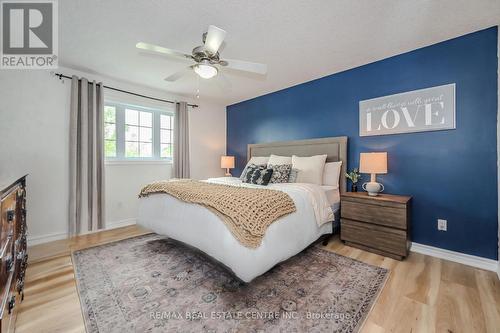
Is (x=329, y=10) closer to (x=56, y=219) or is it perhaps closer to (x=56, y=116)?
(x=56, y=116)

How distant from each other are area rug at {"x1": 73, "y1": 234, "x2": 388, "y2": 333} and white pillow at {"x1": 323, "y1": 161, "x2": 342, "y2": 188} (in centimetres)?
101

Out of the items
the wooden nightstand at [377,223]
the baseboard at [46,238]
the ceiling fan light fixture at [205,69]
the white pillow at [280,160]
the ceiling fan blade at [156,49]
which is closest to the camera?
the ceiling fan blade at [156,49]

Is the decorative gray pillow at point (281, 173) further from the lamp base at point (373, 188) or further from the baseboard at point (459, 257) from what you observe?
the baseboard at point (459, 257)

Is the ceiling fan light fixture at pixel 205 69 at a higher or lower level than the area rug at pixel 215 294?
higher

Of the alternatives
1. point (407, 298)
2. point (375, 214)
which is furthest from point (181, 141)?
point (407, 298)

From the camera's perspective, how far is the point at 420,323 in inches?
54.1

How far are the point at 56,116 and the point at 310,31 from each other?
3.43 meters

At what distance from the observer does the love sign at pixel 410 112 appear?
2.31 meters

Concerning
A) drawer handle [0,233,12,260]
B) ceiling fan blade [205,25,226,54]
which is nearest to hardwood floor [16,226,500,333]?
drawer handle [0,233,12,260]

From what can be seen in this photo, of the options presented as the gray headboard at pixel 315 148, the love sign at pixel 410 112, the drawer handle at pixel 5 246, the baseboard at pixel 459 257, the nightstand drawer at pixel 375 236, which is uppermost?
the love sign at pixel 410 112

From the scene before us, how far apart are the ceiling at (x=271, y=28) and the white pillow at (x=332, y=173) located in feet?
4.55

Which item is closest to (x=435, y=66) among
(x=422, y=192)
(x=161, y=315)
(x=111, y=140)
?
(x=422, y=192)

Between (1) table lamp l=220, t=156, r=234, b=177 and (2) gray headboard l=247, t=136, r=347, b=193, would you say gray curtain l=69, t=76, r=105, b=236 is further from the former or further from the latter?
(2) gray headboard l=247, t=136, r=347, b=193

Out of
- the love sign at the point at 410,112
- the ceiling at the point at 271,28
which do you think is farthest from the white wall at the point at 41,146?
the love sign at the point at 410,112
